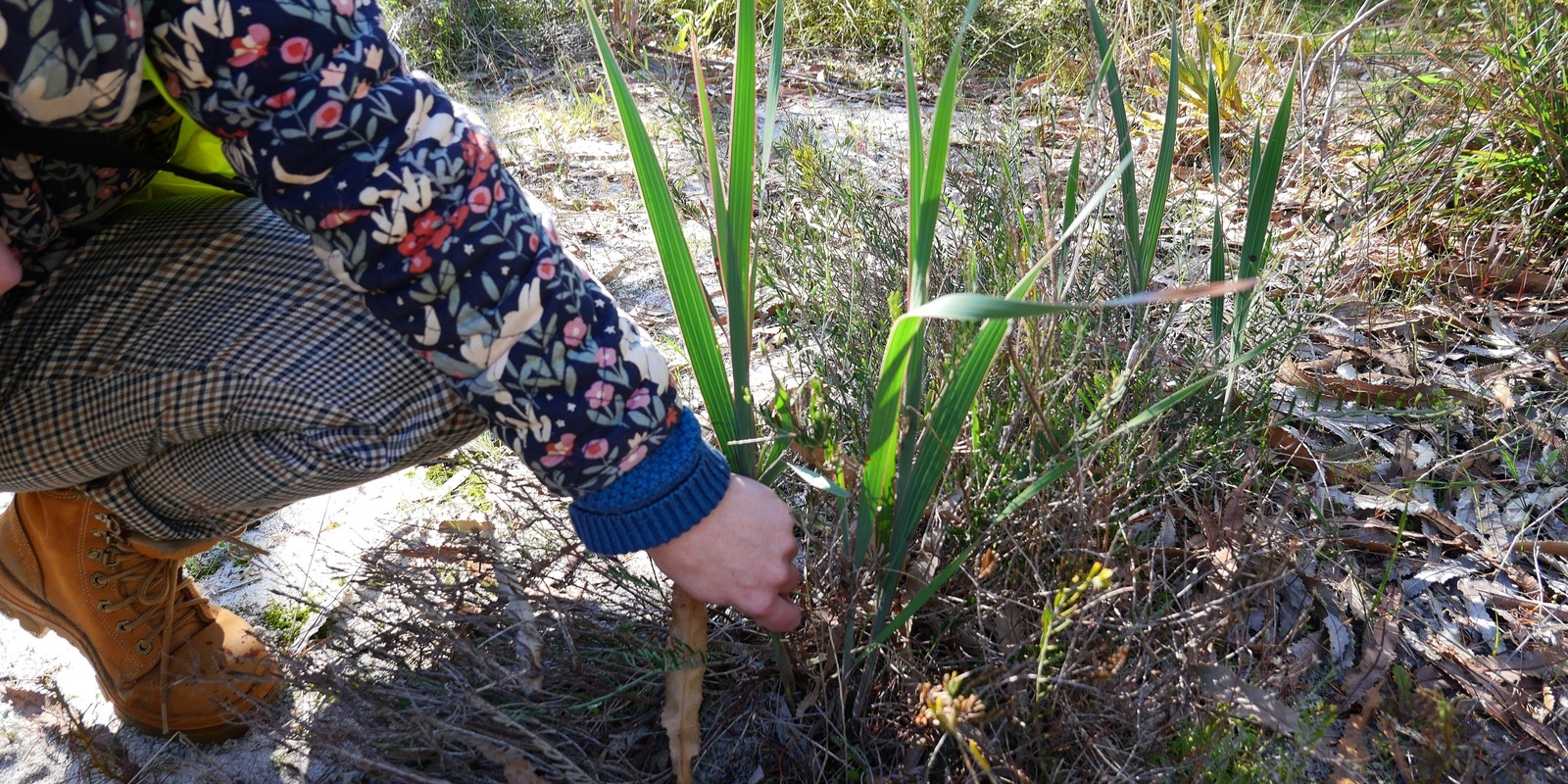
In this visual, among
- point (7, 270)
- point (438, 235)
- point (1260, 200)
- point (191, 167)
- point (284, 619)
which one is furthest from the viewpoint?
point (284, 619)

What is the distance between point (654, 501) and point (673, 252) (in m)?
0.24

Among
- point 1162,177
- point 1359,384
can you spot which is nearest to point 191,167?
point 1162,177

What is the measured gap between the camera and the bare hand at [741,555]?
0.97 metres

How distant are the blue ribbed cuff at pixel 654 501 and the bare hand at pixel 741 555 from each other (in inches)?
0.9

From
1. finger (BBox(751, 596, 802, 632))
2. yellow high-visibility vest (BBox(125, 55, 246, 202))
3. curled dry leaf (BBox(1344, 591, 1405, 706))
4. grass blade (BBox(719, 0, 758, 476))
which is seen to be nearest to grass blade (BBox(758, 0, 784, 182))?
grass blade (BBox(719, 0, 758, 476))

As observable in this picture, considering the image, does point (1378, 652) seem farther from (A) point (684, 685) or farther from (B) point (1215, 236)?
(A) point (684, 685)

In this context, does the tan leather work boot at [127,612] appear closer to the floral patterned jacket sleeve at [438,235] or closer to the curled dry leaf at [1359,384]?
the floral patterned jacket sleeve at [438,235]

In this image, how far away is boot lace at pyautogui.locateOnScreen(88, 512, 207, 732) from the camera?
1308 mm

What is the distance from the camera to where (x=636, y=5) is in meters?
3.87

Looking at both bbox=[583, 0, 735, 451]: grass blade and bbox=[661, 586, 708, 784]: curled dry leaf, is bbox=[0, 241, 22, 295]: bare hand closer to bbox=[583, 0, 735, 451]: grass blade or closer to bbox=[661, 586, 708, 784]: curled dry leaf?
bbox=[583, 0, 735, 451]: grass blade

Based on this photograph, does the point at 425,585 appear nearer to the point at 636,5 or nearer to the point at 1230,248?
the point at 1230,248

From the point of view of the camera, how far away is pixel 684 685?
105 centimetres

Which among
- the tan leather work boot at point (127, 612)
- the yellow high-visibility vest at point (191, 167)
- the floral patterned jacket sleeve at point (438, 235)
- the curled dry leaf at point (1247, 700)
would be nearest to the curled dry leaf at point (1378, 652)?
the curled dry leaf at point (1247, 700)

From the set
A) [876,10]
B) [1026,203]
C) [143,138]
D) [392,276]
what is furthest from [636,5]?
[392,276]
